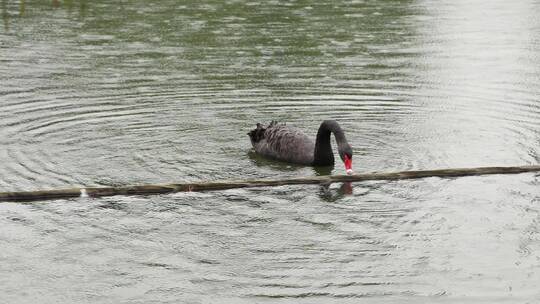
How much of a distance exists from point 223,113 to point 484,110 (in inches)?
111

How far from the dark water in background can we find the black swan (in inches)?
5.1

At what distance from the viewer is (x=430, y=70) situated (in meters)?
14.1

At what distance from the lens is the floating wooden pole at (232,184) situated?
7547 mm

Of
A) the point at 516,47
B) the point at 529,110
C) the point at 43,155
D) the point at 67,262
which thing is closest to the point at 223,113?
the point at 43,155

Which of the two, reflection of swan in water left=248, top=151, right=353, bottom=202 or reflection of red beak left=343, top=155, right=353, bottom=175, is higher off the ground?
reflection of red beak left=343, top=155, right=353, bottom=175

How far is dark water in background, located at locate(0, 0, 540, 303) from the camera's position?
616 centimetres

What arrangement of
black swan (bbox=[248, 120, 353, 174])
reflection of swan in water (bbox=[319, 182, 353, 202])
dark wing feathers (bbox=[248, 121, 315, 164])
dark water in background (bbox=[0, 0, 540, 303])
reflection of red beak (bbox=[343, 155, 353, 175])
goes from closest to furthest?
dark water in background (bbox=[0, 0, 540, 303]), reflection of swan in water (bbox=[319, 182, 353, 202]), reflection of red beak (bbox=[343, 155, 353, 175]), black swan (bbox=[248, 120, 353, 174]), dark wing feathers (bbox=[248, 121, 315, 164])

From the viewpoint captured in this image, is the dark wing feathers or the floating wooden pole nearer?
the floating wooden pole

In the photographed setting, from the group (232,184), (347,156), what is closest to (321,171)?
(347,156)

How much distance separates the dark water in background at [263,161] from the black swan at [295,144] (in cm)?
13

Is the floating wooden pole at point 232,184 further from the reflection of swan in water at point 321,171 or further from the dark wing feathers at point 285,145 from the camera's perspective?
the dark wing feathers at point 285,145

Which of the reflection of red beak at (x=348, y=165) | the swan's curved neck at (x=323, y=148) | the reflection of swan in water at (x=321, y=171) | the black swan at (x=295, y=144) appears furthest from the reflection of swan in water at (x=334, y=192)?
the swan's curved neck at (x=323, y=148)

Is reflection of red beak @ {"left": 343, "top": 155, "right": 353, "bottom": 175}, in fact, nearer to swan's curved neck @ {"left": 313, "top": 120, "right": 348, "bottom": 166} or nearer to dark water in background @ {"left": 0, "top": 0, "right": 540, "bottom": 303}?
dark water in background @ {"left": 0, "top": 0, "right": 540, "bottom": 303}

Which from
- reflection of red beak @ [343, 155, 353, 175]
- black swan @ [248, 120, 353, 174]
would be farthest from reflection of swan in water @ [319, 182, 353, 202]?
black swan @ [248, 120, 353, 174]
